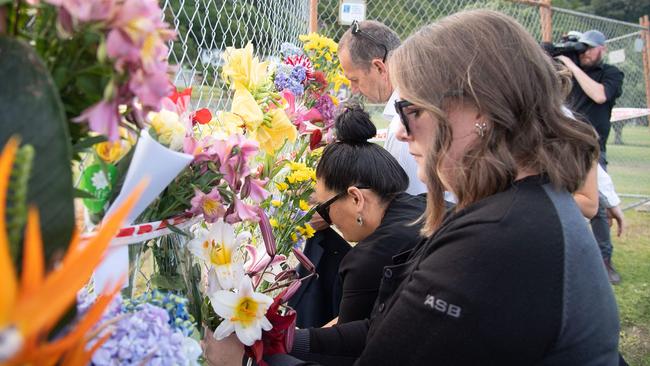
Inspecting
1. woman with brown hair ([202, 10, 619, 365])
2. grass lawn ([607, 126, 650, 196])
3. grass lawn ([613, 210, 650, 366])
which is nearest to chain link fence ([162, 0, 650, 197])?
Result: grass lawn ([607, 126, 650, 196])

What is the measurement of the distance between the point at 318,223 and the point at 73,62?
180cm

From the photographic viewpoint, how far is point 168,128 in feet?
3.40

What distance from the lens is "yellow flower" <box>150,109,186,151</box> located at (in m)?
1.03

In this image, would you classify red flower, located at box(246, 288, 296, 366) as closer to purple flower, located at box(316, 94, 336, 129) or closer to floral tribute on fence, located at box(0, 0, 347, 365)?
floral tribute on fence, located at box(0, 0, 347, 365)

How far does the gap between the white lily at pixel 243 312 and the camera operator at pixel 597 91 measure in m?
4.29

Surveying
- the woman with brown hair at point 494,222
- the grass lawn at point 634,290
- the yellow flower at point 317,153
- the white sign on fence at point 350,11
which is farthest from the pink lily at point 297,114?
the grass lawn at point 634,290

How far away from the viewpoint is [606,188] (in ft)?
15.4

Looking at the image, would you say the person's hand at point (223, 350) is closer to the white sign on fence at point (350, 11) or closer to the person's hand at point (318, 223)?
the person's hand at point (318, 223)

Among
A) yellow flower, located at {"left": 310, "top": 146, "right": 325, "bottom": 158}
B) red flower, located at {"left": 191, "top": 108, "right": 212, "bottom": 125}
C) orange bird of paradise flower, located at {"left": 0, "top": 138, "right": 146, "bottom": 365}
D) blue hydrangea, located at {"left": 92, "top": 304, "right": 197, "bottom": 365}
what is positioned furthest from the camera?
yellow flower, located at {"left": 310, "top": 146, "right": 325, "bottom": 158}

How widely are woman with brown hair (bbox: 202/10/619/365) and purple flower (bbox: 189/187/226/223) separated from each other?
40 cm

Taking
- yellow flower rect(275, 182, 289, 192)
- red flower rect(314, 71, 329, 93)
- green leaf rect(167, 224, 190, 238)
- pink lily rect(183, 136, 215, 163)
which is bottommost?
yellow flower rect(275, 182, 289, 192)

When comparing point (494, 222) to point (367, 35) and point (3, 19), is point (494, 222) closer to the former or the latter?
point (3, 19)

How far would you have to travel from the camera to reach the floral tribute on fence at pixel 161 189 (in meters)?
0.65

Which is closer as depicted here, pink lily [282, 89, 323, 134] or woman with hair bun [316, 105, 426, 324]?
pink lily [282, 89, 323, 134]
